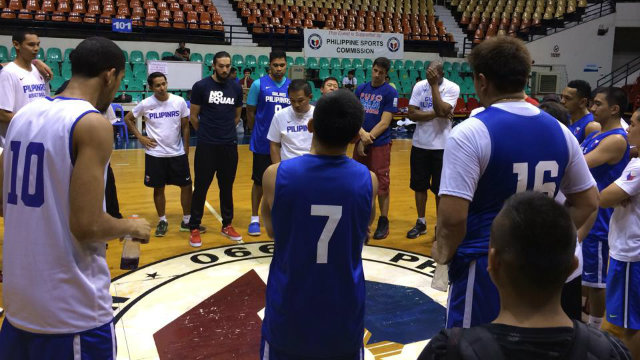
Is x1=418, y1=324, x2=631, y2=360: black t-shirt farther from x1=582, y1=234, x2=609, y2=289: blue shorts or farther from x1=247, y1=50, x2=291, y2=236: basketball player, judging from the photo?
x1=247, y1=50, x2=291, y2=236: basketball player

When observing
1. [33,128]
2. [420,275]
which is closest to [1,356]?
[33,128]

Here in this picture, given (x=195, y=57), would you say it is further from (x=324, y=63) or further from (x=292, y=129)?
(x=292, y=129)

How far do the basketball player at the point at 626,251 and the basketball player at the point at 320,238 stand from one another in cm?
176

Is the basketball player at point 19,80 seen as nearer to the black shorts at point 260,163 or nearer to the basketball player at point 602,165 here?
the black shorts at point 260,163

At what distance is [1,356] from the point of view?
201 centimetres

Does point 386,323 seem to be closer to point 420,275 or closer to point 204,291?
point 420,275

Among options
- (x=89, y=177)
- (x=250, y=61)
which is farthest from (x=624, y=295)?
(x=250, y=61)

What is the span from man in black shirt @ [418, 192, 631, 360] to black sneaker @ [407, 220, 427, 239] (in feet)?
15.8

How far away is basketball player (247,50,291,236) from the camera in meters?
5.85

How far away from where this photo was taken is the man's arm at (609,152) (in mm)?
3295

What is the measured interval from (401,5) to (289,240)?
846 inches

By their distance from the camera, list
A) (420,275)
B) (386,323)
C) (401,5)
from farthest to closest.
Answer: (401,5) < (420,275) < (386,323)

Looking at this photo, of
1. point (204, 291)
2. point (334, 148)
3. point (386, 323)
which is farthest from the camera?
point (204, 291)

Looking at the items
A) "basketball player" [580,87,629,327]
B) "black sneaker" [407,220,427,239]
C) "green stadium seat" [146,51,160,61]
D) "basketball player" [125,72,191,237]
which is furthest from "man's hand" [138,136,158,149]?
"green stadium seat" [146,51,160,61]
